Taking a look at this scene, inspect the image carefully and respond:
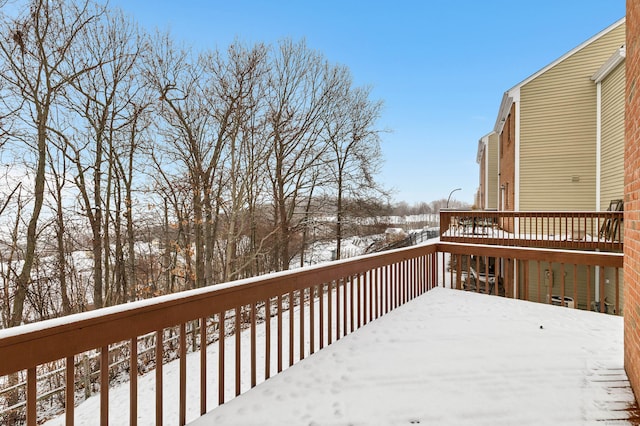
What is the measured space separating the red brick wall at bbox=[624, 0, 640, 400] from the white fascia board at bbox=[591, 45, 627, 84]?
6.54 meters

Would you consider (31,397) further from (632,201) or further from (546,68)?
(546,68)

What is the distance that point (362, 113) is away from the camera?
1714cm

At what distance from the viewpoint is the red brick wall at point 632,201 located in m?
2.32

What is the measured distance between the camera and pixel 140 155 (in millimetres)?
10508

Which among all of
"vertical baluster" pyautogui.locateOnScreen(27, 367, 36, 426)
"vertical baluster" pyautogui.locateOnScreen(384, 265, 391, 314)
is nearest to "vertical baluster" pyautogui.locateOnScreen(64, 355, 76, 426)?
"vertical baluster" pyautogui.locateOnScreen(27, 367, 36, 426)

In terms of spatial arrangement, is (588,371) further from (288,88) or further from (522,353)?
(288,88)

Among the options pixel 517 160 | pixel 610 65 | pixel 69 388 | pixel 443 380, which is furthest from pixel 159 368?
pixel 517 160

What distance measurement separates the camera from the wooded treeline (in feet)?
25.5

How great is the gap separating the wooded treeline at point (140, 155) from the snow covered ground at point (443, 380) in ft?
20.0

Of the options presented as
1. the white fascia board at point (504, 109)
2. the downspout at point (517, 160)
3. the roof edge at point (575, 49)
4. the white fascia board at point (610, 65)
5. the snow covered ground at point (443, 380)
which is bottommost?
the snow covered ground at point (443, 380)

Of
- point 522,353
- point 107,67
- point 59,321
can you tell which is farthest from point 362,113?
point 59,321

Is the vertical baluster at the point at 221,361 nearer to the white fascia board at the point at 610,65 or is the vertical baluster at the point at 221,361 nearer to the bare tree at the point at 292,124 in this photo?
the white fascia board at the point at 610,65

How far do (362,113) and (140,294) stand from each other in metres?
12.5

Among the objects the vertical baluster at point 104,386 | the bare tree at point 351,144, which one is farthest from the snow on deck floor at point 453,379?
the bare tree at point 351,144
